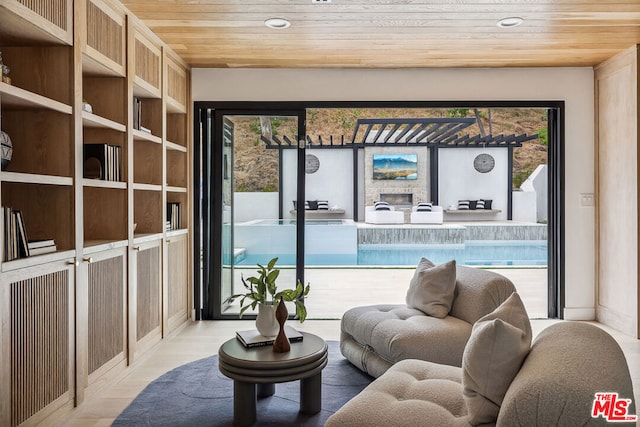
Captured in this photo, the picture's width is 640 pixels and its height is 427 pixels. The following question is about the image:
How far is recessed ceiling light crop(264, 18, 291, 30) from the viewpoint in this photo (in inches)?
138

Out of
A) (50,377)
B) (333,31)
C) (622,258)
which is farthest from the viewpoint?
(622,258)

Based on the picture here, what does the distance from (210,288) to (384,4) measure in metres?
3.12

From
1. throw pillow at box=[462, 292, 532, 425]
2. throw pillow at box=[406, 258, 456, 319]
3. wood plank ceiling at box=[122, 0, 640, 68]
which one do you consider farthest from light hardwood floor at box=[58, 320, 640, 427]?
wood plank ceiling at box=[122, 0, 640, 68]

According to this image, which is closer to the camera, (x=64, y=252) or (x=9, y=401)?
(x=9, y=401)

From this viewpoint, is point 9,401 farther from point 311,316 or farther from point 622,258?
point 622,258

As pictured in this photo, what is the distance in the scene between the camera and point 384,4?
3201mm

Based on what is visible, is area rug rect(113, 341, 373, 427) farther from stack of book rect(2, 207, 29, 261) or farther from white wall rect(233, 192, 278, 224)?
white wall rect(233, 192, 278, 224)

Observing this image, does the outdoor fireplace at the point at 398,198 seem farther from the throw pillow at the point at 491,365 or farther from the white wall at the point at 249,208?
the throw pillow at the point at 491,365

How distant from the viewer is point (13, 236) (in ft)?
7.19

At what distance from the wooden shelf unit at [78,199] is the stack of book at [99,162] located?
0.13m

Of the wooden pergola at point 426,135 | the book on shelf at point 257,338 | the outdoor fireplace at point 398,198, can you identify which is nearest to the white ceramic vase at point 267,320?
the book on shelf at point 257,338

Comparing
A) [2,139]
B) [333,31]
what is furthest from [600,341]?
[333,31]

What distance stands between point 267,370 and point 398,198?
13.0 m

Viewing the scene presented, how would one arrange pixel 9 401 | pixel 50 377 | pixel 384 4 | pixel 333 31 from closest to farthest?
pixel 9 401 → pixel 50 377 → pixel 384 4 → pixel 333 31
